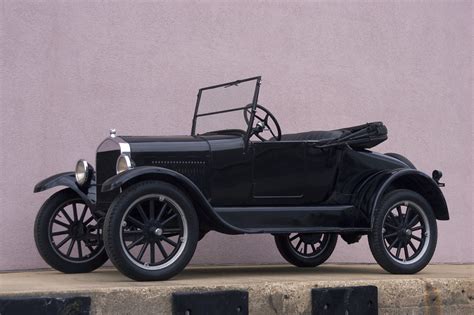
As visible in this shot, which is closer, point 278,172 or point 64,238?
point 278,172

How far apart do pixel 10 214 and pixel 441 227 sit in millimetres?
4571

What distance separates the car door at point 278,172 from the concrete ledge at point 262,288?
0.65 metres

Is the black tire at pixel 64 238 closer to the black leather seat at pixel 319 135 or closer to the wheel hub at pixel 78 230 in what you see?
the wheel hub at pixel 78 230

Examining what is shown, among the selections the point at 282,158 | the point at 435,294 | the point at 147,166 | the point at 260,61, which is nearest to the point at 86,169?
the point at 147,166

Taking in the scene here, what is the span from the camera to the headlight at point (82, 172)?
7.59 m

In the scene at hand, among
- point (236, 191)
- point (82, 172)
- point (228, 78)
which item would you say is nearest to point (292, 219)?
point (236, 191)

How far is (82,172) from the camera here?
7.61m

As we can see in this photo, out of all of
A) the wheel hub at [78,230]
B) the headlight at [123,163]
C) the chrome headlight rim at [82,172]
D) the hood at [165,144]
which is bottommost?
the wheel hub at [78,230]

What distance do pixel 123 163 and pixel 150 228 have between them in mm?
572

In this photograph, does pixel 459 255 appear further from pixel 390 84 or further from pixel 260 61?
pixel 260 61

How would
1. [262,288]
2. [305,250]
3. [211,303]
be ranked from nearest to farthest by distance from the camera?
[211,303], [262,288], [305,250]

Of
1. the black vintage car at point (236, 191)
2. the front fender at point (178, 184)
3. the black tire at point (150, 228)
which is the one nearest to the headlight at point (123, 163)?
the black vintage car at point (236, 191)

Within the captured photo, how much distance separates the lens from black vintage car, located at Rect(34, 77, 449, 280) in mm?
6684

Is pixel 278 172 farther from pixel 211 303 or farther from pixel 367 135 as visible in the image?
pixel 211 303
